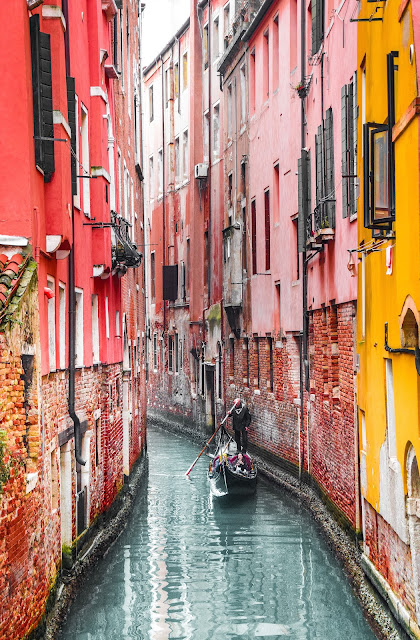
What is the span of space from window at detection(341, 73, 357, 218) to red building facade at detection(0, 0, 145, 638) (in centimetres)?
350

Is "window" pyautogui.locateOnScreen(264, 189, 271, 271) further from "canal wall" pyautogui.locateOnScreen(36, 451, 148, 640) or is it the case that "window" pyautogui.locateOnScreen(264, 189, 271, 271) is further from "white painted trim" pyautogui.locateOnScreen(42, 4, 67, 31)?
"white painted trim" pyautogui.locateOnScreen(42, 4, 67, 31)

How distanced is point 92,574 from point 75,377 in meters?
2.50

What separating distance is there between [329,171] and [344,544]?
555 centimetres

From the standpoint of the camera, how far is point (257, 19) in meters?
23.8

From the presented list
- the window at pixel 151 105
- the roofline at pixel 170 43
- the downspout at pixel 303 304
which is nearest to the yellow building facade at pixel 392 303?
the downspout at pixel 303 304

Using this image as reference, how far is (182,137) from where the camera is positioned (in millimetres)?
36594

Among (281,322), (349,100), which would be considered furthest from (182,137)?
(349,100)

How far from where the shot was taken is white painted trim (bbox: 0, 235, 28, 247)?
9133 millimetres

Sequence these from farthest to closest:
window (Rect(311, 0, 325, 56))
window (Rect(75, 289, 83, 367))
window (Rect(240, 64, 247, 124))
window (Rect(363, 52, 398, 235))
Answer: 1. window (Rect(240, 64, 247, 124))
2. window (Rect(311, 0, 325, 56))
3. window (Rect(75, 289, 83, 367))
4. window (Rect(363, 52, 398, 235))

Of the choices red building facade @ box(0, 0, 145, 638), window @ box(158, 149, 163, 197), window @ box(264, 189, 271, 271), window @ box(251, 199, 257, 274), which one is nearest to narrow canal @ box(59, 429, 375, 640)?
red building facade @ box(0, 0, 145, 638)

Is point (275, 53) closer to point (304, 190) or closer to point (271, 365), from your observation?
point (304, 190)

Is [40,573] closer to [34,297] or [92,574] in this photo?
[34,297]

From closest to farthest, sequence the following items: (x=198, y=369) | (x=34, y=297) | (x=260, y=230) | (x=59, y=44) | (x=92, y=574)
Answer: (x=34, y=297) → (x=59, y=44) → (x=92, y=574) → (x=260, y=230) → (x=198, y=369)

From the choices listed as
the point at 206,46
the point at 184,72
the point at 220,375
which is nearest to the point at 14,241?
the point at 220,375
